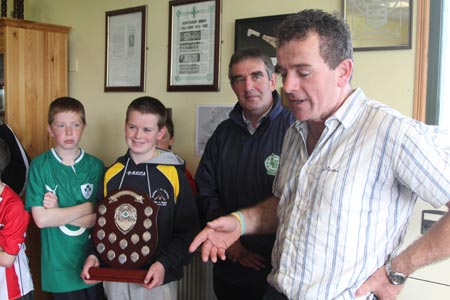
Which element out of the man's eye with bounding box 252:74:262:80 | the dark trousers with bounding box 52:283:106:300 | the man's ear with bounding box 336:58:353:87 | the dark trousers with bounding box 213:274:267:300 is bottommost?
the dark trousers with bounding box 52:283:106:300

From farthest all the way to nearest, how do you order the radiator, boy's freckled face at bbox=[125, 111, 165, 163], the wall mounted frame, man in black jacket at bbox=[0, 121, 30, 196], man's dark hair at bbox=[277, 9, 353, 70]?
the wall mounted frame
the radiator
man in black jacket at bbox=[0, 121, 30, 196]
boy's freckled face at bbox=[125, 111, 165, 163]
man's dark hair at bbox=[277, 9, 353, 70]

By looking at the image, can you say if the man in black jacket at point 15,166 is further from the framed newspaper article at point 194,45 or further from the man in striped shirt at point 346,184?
the man in striped shirt at point 346,184

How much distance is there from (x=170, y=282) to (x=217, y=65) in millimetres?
1231

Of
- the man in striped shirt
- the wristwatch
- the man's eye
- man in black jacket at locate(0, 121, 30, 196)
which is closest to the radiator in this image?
man in black jacket at locate(0, 121, 30, 196)

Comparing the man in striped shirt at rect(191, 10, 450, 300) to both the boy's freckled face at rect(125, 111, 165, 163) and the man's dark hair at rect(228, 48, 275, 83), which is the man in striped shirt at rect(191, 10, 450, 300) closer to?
the man's dark hair at rect(228, 48, 275, 83)

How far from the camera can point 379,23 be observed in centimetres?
195

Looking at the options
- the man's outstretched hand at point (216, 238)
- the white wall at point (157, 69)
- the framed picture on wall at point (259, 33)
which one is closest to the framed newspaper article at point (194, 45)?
the white wall at point (157, 69)

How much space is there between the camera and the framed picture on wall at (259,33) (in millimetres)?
2270

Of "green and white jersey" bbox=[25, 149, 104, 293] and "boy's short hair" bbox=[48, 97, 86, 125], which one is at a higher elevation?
"boy's short hair" bbox=[48, 97, 86, 125]

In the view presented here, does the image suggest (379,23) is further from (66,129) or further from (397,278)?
(66,129)

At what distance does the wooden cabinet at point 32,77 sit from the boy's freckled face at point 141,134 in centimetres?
132

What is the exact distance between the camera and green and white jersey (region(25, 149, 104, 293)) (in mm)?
2088

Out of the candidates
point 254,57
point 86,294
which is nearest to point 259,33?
point 254,57

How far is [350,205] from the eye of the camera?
107 cm
